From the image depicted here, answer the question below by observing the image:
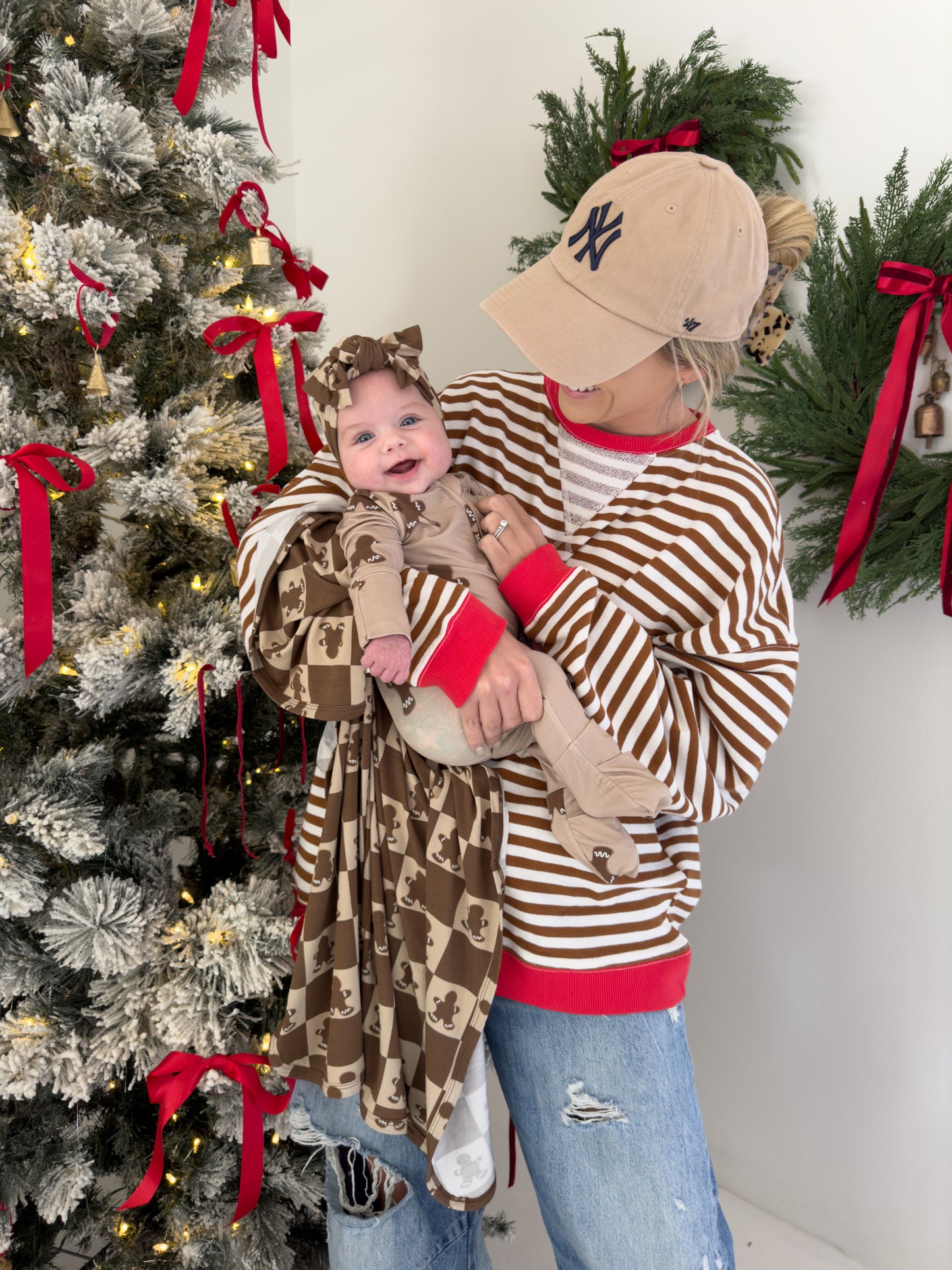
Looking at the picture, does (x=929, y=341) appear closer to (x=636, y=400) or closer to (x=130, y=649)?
(x=636, y=400)

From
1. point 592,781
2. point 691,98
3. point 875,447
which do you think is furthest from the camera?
point 691,98

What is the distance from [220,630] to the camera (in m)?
1.10

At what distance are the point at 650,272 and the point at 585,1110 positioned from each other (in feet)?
2.67

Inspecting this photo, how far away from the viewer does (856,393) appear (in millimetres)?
1272

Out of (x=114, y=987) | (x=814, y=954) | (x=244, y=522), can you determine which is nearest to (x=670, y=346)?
(x=244, y=522)

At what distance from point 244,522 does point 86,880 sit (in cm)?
47

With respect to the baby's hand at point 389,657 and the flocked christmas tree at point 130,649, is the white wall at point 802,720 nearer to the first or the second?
the flocked christmas tree at point 130,649

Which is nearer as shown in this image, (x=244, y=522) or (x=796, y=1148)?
(x=244, y=522)

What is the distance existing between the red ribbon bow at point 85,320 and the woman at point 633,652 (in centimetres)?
44

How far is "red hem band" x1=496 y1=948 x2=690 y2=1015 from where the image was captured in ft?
2.92

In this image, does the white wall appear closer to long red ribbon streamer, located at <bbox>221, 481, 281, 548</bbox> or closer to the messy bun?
the messy bun

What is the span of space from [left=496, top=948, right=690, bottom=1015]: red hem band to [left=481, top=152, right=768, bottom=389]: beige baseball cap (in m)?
0.57

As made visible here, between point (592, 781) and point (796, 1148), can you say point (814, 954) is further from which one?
point (592, 781)

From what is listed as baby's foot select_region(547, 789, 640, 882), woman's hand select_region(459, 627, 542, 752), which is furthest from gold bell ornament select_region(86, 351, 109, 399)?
baby's foot select_region(547, 789, 640, 882)
